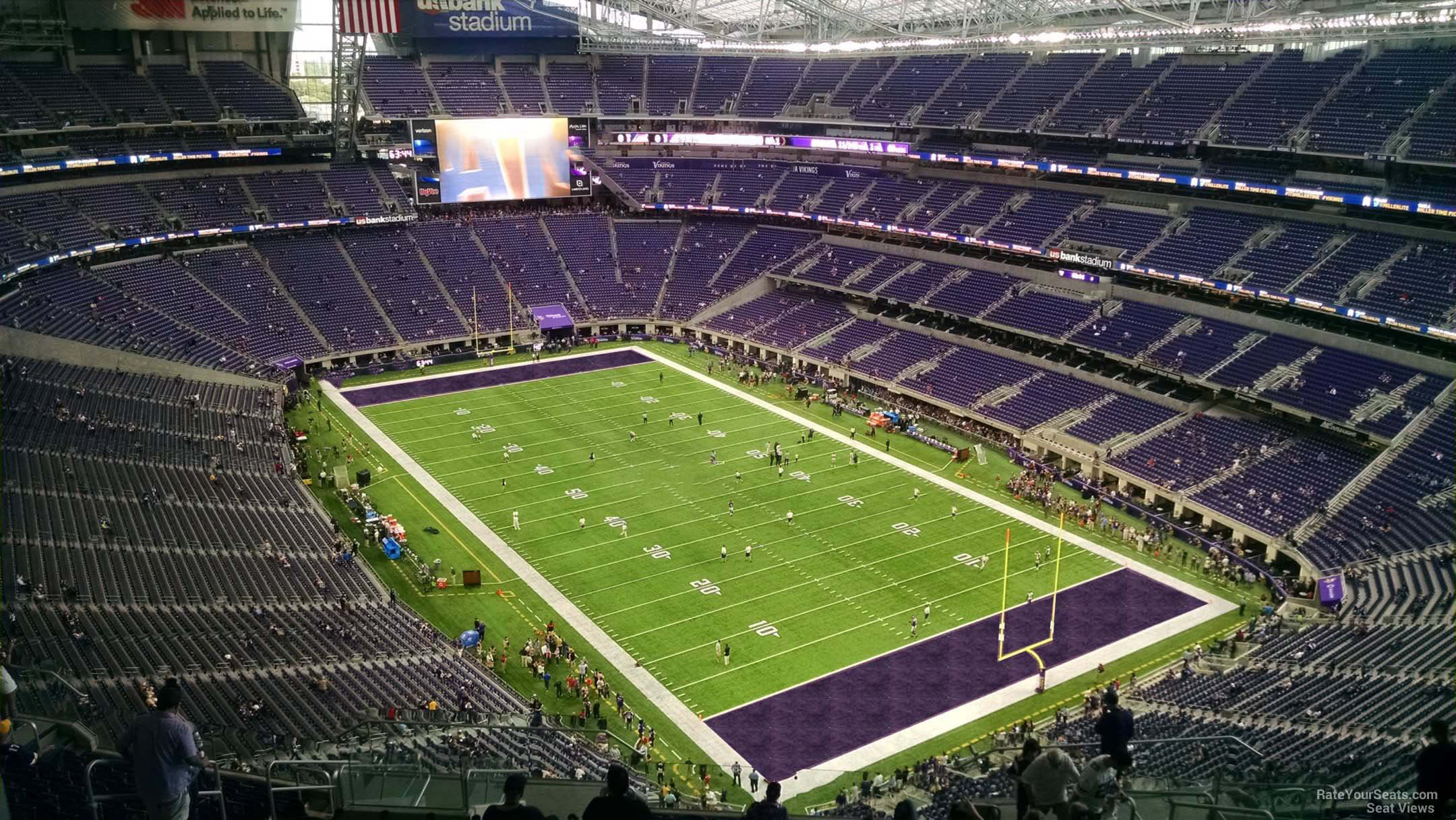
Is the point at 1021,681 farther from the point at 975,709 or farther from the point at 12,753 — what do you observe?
the point at 12,753

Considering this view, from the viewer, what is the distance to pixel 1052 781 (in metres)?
9.24

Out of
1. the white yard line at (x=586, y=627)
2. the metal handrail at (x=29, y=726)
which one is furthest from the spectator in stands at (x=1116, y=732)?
the white yard line at (x=586, y=627)

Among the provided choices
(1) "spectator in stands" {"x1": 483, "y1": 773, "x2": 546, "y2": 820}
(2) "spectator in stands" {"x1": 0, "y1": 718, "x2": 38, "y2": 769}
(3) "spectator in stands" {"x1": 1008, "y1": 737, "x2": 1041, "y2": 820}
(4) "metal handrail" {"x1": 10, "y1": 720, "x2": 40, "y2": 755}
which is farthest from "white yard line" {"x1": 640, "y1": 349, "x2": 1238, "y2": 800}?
(1) "spectator in stands" {"x1": 483, "y1": 773, "x2": 546, "y2": 820}

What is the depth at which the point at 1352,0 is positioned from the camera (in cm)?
4059

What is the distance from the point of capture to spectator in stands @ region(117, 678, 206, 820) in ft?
28.2

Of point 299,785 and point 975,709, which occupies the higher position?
point 299,785

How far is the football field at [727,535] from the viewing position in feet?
99.7

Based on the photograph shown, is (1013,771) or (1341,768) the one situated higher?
(1013,771)

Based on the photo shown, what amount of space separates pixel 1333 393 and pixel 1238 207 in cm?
1297

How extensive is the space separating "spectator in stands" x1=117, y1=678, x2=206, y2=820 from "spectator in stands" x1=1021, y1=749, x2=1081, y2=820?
7063 millimetres

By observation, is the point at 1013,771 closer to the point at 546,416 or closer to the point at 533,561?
the point at 533,561

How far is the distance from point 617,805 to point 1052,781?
395 cm

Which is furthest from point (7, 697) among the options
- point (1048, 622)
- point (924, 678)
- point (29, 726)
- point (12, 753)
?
point (1048, 622)

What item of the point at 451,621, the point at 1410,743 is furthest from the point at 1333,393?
the point at 451,621
